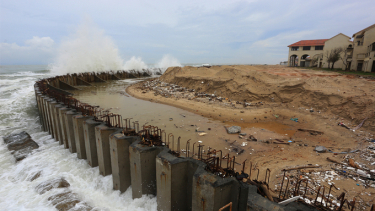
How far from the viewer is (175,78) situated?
2228cm

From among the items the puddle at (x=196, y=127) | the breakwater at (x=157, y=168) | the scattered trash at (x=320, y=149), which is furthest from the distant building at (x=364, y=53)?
the breakwater at (x=157, y=168)

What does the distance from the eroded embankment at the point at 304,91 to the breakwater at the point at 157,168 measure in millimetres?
8957

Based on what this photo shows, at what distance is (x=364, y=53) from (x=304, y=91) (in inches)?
819

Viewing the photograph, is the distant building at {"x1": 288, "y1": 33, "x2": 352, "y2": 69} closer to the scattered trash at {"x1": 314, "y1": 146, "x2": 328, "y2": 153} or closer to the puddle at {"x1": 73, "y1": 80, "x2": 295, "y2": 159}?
the puddle at {"x1": 73, "y1": 80, "x2": 295, "y2": 159}

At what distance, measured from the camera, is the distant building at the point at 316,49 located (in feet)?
103

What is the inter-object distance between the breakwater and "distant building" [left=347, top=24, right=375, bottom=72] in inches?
1080

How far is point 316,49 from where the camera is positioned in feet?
128

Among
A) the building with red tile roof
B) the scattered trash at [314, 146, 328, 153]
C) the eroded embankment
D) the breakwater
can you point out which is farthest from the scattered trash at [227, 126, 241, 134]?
the building with red tile roof

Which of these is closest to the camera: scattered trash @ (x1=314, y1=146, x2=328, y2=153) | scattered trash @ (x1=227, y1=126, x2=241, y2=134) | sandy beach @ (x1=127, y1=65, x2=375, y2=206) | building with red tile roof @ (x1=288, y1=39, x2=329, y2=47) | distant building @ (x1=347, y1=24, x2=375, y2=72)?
sandy beach @ (x1=127, y1=65, x2=375, y2=206)

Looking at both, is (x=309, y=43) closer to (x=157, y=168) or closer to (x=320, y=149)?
(x=320, y=149)

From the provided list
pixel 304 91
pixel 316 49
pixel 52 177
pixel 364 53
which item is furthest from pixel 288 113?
pixel 316 49

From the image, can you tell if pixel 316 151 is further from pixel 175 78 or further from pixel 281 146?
pixel 175 78

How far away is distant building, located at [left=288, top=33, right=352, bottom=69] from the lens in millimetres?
31500

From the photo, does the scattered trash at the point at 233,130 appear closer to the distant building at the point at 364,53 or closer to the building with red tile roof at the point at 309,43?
the distant building at the point at 364,53
